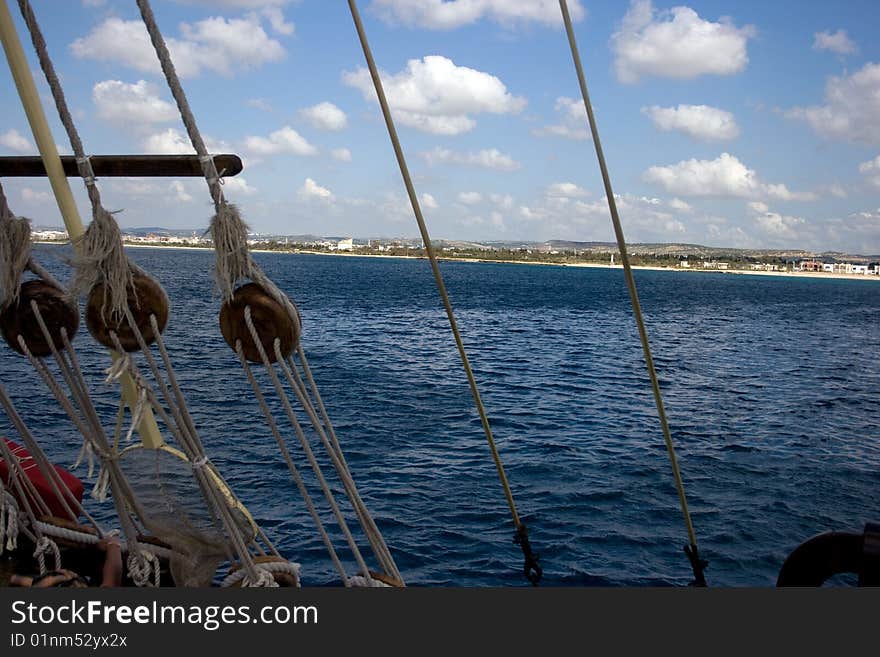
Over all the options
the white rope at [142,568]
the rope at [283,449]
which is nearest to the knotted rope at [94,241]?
the rope at [283,449]

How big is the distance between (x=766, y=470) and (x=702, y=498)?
2918 millimetres

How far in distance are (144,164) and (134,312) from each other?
633 mm

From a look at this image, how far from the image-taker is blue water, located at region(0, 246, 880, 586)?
38.9 ft

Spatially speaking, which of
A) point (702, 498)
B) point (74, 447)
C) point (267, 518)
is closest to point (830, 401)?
point (702, 498)

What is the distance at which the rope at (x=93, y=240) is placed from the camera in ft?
9.66

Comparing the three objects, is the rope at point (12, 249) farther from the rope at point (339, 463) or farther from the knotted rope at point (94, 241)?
the rope at point (339, 463)

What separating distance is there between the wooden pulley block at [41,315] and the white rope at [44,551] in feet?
2.68

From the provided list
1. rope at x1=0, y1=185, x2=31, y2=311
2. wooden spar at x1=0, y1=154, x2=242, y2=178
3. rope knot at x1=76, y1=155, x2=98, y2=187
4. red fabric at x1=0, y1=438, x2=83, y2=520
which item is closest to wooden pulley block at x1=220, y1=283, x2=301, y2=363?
wooden spar at x1=0, y1=154, x2=242, y2=178

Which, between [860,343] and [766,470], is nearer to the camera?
[766,470]

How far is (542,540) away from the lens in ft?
40.3

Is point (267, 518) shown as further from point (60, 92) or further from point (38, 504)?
point (60, 92)

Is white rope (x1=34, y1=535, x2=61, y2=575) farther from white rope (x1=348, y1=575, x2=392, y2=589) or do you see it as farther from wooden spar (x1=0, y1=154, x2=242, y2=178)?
wooden spar (x1=0, y1=154, x2=242, y2=178)

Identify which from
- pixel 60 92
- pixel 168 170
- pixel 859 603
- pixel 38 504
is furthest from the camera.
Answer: pixel 38 504

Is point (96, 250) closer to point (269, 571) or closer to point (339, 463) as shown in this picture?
point (339, 463)
